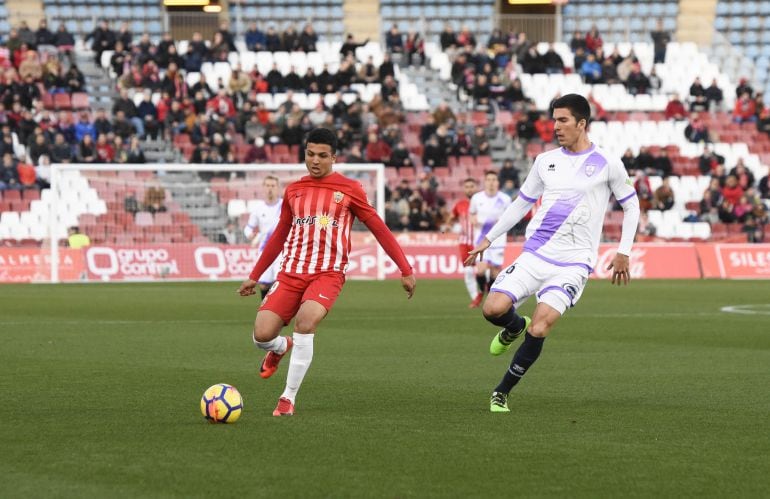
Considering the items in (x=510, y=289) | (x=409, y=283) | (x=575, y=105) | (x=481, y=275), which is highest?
(x=575, y=105)

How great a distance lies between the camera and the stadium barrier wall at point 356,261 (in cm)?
2955

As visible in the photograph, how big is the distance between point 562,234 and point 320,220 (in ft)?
5.44

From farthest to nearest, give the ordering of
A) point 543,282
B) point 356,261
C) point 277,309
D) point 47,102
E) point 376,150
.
A: point 47,102 → point 376,150 → point 356,261 → point 543,282 → point 277,309

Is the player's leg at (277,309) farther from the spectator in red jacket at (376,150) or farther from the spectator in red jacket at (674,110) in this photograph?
the spectator in red jacket at (674,110)

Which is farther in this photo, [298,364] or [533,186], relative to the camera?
[533,186]

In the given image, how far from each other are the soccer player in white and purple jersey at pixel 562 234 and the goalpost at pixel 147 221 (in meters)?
20.5

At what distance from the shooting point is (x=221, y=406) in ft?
27.6

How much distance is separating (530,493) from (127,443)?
98.2 inches

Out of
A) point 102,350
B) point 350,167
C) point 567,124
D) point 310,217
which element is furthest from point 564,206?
point 350,167

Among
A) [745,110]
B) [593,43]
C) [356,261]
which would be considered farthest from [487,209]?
[593,43]

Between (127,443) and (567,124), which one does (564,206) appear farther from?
(127,443)

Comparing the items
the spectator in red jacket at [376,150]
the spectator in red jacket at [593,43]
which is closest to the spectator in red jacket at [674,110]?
the spectator in red jacket at [593,43]

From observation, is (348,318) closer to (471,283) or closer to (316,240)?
(471,283)

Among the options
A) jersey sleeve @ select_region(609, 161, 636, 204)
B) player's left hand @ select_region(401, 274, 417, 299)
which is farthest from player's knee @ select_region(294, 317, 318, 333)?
jersey sleeve @ select_region(609, 161, 636, 204)
